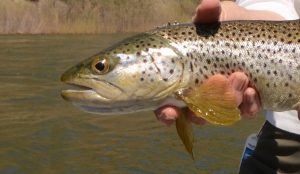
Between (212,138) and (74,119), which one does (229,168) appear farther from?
(74,119)

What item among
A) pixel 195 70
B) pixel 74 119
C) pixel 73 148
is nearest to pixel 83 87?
pixel 195 70

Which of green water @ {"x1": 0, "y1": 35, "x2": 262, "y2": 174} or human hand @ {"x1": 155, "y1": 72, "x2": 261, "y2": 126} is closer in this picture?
human hand @ {"x1": 155, "y1": 72, "x2": 261, "y2": 126}

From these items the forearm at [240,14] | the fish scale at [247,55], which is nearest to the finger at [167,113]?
the fish scale at [247,55]

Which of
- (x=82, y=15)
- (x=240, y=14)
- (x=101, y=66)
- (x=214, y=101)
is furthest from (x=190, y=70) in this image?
(x=82, y=15)

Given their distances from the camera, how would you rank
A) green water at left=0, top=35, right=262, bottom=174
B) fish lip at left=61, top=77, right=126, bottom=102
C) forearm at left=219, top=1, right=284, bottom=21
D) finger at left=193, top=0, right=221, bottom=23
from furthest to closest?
green water at left=0, top=35, right=262, bottom=174 < forearm at left=219, top=1, right=284, bottom=21 < finger at left=193, top=0, right=221, bottom=23 < fish lip at left=61, top=77, right=126, bottom=102

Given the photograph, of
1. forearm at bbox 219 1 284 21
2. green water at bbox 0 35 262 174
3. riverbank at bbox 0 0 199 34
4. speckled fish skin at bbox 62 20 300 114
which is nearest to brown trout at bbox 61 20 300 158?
speckled fish skin at bbox 62 20 300 114

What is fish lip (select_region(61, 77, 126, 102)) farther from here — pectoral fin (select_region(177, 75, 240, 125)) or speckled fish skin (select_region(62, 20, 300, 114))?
pectoral fin (select_region(177, 75, 240, 125))
